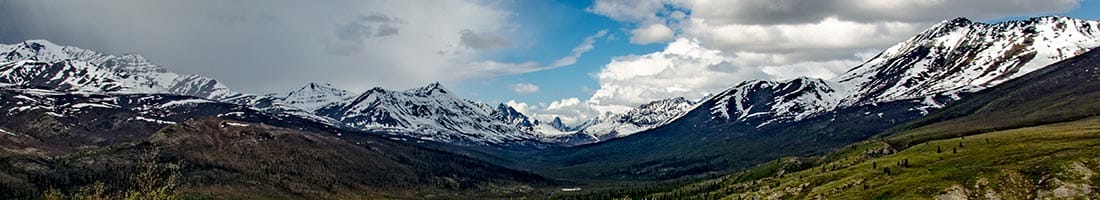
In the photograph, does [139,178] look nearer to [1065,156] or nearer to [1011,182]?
[1011,182]

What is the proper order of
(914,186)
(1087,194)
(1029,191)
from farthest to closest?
(914,186), (1029,191), (1087,194)

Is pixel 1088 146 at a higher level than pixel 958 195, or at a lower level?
higher

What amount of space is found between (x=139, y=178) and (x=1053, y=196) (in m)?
172

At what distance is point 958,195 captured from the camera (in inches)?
7096

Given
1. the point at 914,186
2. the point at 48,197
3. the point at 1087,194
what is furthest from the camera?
the point at 914,186

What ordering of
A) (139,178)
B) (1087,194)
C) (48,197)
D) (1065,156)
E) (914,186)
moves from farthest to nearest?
1. (914,186)
2. (1065,156)
3. (1087,194)
4. (48,197)
5. (139,178)

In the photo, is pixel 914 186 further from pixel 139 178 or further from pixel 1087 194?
pixel 139 178

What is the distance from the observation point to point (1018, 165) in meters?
190

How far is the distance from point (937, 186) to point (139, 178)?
178 metres

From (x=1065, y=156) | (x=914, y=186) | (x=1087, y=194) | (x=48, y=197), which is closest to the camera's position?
(x=48, y=197)

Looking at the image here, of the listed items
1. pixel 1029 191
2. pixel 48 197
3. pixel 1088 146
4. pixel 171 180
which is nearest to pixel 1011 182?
pixel 1029 191

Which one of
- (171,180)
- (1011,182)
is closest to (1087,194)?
(1011,182)

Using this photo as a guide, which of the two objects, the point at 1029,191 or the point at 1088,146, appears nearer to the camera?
the point at 1029,191

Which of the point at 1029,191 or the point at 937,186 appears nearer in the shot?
the point at 1029,191
